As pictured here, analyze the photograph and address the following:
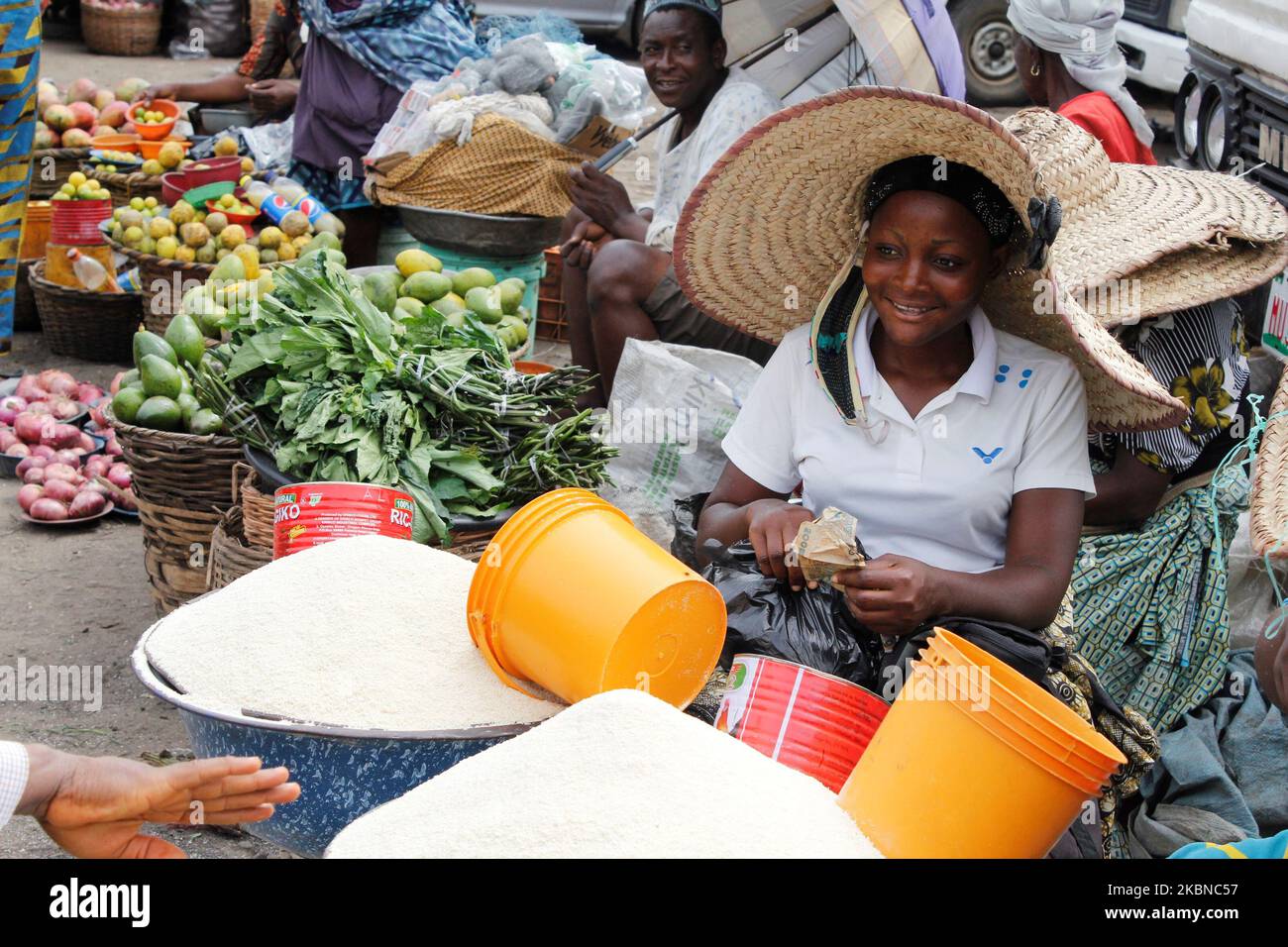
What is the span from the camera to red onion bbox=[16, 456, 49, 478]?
13.7 ft

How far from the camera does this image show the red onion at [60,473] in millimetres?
4070

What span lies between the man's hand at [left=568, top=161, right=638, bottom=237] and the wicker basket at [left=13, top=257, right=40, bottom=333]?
2.87 meters

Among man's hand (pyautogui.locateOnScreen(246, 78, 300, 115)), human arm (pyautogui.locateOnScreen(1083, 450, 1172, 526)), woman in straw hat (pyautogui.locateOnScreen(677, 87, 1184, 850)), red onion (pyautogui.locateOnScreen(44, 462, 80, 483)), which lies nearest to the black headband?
woman in straw hat (pyautogui.locateOnScreen(677, 87, 1184, 850))

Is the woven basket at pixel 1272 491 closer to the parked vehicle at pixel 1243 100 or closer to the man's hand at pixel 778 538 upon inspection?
the man's hand at pixel 778 538

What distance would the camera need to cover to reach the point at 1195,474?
107 inches

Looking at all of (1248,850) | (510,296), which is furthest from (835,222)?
(510,296)

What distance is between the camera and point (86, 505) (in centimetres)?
400

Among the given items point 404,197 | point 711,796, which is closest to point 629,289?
point 404,197

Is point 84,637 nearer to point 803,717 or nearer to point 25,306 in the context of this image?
point 803,717

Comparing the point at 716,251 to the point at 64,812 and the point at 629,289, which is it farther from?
the point at 64,812

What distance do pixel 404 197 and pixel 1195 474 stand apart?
123 inches

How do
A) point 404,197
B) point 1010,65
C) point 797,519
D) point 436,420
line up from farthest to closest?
point 1010,65, point 404,197, point 436,420, point 797,519

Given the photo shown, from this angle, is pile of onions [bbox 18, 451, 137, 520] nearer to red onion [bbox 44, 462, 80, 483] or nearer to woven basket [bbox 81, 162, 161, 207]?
red onion [bbox 44, 462, 80, 483]

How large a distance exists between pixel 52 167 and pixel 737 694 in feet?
Answer: 16.6
